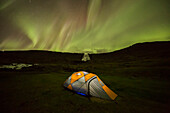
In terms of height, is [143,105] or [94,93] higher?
[94,93]

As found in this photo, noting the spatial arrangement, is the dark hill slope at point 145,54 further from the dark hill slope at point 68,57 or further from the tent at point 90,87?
the tent at point 90,87

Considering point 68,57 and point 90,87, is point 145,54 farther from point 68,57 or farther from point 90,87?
point 90,87

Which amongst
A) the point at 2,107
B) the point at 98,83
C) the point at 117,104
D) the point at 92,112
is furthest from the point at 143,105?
the point at 2,107

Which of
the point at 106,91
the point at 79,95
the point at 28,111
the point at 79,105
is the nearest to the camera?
the point at 28,111

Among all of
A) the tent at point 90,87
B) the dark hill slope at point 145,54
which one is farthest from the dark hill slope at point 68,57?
the tent at point 90,87

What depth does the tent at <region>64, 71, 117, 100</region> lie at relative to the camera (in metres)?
6.69

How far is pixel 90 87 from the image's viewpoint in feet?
23.0

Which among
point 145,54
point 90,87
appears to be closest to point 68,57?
point 145,54

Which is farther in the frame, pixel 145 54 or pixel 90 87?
pixel 145 54

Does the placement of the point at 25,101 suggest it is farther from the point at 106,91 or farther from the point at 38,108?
the point at 106,91

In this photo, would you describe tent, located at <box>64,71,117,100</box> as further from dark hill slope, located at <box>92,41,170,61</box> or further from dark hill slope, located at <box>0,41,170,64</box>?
dark hill slope, located at <box>92,41,170,61</box>

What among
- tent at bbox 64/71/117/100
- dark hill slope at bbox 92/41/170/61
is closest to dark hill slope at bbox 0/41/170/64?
dark hill slope at bbox 92/41/170/61

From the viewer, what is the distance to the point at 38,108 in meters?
5.40

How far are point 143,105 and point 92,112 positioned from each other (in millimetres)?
4398
